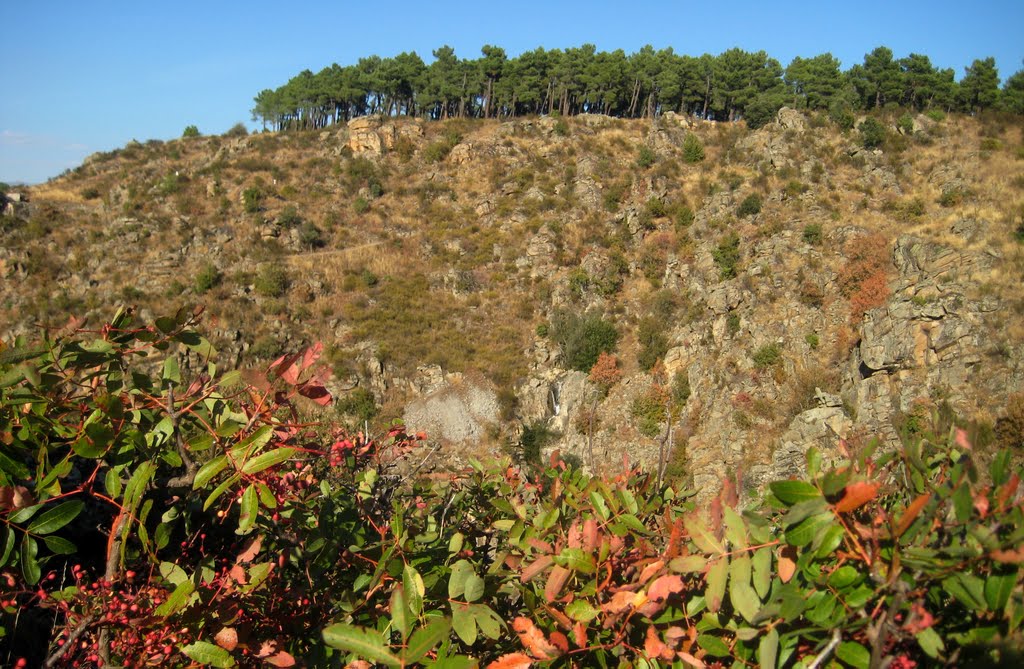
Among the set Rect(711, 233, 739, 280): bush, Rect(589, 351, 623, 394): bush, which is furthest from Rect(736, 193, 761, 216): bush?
Rect(589, 351, 623, 394): bush

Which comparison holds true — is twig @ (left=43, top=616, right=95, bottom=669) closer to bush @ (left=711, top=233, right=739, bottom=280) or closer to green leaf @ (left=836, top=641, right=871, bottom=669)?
green leaf @ (left=836, top=641, right=871, bottom=669)

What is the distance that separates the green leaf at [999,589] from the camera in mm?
829

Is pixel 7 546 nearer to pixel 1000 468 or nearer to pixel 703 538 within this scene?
pixel 703 538

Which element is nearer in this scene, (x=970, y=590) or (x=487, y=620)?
(x=970, y=590)

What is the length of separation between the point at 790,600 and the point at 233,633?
3.39ft

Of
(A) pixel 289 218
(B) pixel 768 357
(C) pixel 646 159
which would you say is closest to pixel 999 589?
(B) pixel 768 357

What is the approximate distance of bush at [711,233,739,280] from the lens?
18.0m

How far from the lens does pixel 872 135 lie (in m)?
22.4

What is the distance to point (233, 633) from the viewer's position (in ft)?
3.81

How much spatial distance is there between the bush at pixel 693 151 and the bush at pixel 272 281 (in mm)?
16806

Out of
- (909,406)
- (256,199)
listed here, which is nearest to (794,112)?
(909,406)

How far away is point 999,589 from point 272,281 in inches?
841

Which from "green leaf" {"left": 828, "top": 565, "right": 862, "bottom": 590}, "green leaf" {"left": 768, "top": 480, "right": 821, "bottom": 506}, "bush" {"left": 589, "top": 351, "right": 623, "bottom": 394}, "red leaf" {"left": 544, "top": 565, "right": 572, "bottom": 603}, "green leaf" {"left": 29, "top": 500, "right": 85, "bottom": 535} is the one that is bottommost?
"bush" {"left": 589, "top": 351, "right": 623, "bottom": 394}

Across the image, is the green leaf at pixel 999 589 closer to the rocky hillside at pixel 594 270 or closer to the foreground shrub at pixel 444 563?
the foreground shrub at pixel 444 563
